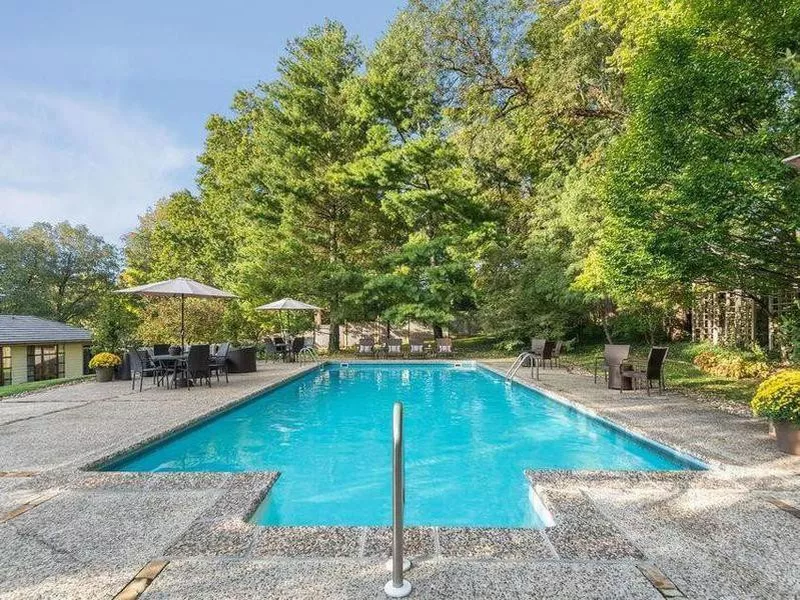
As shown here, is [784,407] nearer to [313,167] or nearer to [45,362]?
[313,167]

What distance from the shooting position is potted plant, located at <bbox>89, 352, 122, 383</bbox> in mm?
10925

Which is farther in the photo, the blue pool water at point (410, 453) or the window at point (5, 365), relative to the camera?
the window at point (5, 365)

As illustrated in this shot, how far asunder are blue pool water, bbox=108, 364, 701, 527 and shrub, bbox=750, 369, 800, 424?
0.95 m

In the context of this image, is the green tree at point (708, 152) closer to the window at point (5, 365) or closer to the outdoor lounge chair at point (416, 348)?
the outdoor lounge chair at point (416, 348)

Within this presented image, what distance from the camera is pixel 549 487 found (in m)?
3.80

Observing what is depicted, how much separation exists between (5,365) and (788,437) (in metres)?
25.8

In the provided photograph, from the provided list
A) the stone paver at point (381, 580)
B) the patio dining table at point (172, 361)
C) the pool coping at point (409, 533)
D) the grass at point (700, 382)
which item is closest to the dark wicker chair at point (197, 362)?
the patio dining table at point (172, 361)

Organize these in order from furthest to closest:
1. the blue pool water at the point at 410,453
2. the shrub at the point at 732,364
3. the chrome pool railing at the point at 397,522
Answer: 1. the shrub at the point at 732,364
2. the blue pool water at the point at 410,453
3. the chrome pool railing at the point at 397,522

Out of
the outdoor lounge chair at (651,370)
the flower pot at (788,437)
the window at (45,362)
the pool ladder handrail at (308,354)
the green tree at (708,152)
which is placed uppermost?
the green tree at (708,152)

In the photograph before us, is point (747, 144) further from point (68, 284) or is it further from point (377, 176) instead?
point (68, 284)

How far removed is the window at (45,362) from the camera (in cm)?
2175

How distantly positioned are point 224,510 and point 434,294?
14.6 m

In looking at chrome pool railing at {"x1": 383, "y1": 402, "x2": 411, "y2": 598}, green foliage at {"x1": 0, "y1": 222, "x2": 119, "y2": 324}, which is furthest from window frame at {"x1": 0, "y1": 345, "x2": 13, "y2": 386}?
chrome pool railing at {"x1": 383, "y1": 402, "x2": 411, "y2": 598}

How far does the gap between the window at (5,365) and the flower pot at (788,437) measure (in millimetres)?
25470
